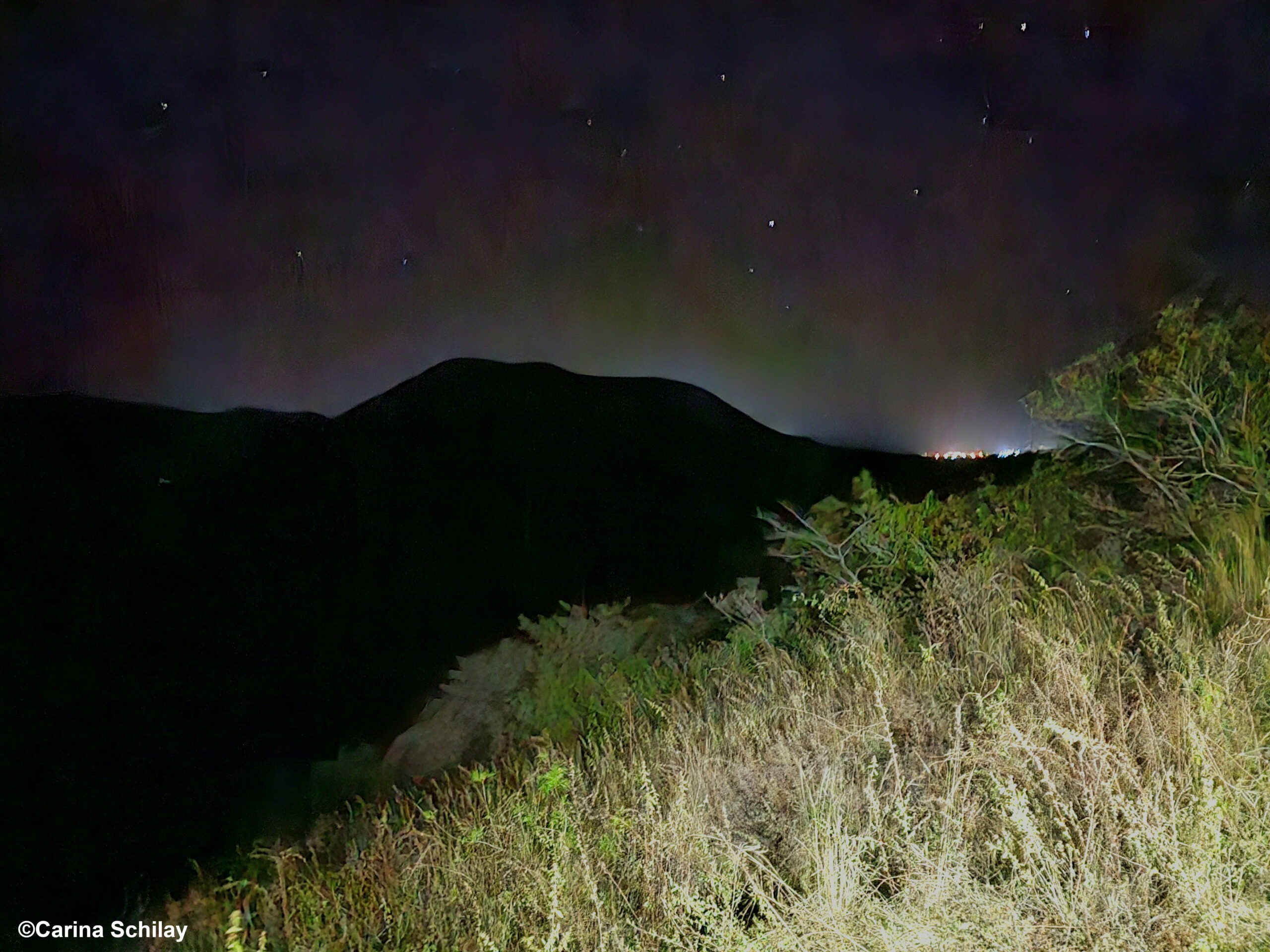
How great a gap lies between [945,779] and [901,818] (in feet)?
1.55

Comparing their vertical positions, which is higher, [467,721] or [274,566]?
[274,566]

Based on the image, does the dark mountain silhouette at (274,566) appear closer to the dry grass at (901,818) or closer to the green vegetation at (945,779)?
the green vegetation at (945,779)

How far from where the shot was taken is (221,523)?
2798 centimetres

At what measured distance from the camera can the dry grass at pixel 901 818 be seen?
1.78m

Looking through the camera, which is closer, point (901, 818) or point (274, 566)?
point (901, 818)

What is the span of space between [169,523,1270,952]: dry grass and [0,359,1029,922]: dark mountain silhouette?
3400 mm

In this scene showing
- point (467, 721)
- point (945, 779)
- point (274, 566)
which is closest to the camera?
point (945, 779)

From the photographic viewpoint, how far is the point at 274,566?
24.7 meters

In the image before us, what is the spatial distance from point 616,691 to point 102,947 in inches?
126

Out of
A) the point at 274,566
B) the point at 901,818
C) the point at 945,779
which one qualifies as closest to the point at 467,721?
the point at 945,779

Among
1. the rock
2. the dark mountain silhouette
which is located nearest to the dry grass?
the dark mountain silhouette

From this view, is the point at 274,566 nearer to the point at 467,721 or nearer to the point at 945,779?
the point at 467,721

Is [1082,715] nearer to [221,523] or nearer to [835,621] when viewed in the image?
[835,621]

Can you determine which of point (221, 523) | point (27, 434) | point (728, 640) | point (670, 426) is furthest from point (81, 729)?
point (670, 426)
